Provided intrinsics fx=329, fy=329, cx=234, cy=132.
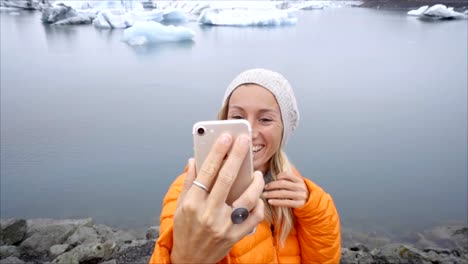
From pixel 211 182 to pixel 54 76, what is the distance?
28.9 ft

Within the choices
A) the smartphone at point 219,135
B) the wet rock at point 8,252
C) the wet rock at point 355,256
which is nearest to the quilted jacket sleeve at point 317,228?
the smartphone at point 219,135

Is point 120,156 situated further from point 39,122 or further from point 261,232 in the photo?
point 261,232

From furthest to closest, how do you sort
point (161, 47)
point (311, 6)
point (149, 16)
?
1. point (311, 6)
2. point (149, 16)
3. point (161, 47)

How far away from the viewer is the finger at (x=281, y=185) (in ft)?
3.32

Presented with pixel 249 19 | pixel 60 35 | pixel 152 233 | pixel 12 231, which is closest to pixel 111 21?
pixel 60 35

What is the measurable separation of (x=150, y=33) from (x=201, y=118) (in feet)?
25.1

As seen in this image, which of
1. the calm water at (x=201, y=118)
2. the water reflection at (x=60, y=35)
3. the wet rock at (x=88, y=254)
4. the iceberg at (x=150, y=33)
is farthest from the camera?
the water reflection at (x=60, y=35)

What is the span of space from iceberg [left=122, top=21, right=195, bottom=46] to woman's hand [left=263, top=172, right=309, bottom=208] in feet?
38.4

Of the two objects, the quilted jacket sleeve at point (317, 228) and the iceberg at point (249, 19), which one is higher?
the iceberg at point (249, 19)

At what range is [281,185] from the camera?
1.03m

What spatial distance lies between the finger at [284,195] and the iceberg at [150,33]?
38.5 feet

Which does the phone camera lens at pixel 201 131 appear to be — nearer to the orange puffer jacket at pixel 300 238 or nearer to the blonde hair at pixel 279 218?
the orange puffer jacket at pixel 300 238

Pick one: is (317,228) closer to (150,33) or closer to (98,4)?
(150,33)

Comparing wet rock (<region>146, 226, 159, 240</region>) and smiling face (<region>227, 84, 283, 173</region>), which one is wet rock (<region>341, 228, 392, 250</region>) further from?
smiling face (<region>227, 84, 283, 173</region>)
